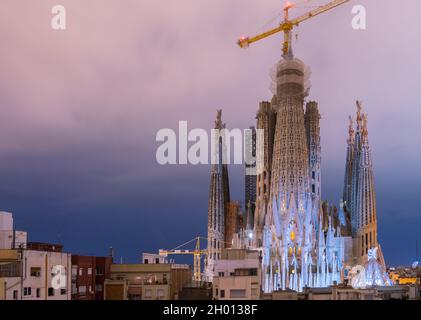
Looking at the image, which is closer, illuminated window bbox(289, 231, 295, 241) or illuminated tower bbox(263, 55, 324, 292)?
illuminated tower bbox(263, 55, 324, 292)

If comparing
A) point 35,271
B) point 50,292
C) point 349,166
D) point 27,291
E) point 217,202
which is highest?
point 349,166

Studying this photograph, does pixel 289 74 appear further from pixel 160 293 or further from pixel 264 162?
pixel 160 293

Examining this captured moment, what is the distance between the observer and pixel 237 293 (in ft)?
111

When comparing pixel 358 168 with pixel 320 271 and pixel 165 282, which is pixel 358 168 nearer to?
pixel 320 271

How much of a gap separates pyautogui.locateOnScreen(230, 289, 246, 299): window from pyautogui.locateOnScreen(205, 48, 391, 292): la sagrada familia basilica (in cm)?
A: 2666

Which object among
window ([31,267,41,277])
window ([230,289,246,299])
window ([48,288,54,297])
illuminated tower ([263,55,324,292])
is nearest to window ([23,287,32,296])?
window ([31,267,41,277])

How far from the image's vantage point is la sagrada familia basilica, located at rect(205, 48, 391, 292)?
2452 inches

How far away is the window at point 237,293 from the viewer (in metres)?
33.5

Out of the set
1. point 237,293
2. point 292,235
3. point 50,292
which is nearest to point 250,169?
point 292,235

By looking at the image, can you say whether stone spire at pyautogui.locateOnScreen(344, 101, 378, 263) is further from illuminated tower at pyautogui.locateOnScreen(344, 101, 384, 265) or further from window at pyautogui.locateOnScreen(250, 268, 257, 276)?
window at pyautogui.locateOnScreen(250, 268, 257, 276)

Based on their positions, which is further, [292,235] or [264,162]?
[264,162]

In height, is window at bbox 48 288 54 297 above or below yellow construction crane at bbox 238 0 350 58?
below

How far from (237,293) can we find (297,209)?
101 feet
